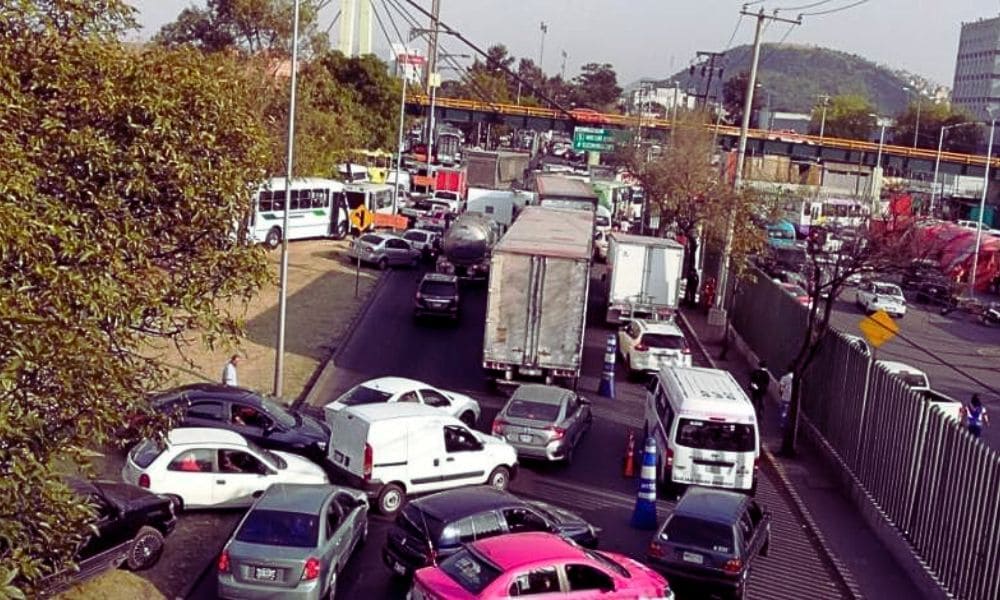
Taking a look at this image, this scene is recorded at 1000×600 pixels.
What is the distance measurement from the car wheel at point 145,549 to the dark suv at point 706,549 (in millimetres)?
6495

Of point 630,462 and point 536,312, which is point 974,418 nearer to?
point 630,462

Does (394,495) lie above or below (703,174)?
below

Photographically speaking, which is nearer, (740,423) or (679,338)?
(740,423)

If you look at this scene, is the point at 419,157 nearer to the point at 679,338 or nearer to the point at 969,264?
the point at 969,264

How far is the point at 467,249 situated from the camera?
42.2 meters

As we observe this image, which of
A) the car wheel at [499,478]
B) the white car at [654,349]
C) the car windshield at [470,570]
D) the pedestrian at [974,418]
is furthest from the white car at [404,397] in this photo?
the pedestrian at [974,418]

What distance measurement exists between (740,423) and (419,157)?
86.2 m

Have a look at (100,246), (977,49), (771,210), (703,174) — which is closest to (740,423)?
(100,246)

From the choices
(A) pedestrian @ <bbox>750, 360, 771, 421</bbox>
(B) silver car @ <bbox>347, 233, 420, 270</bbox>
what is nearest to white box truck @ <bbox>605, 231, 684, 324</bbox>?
(A) pedestrian @ <bbox>750, 360, 771, 421</bbox>

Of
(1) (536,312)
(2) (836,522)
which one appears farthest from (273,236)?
(2) (836,522)

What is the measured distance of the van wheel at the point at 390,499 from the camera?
17.8 m

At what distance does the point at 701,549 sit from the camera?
587 inches

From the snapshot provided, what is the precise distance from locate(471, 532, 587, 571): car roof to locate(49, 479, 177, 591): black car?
442cm

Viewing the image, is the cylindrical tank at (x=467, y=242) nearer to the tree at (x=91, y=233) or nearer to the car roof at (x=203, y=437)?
the car roof at (x=203, y=437)
